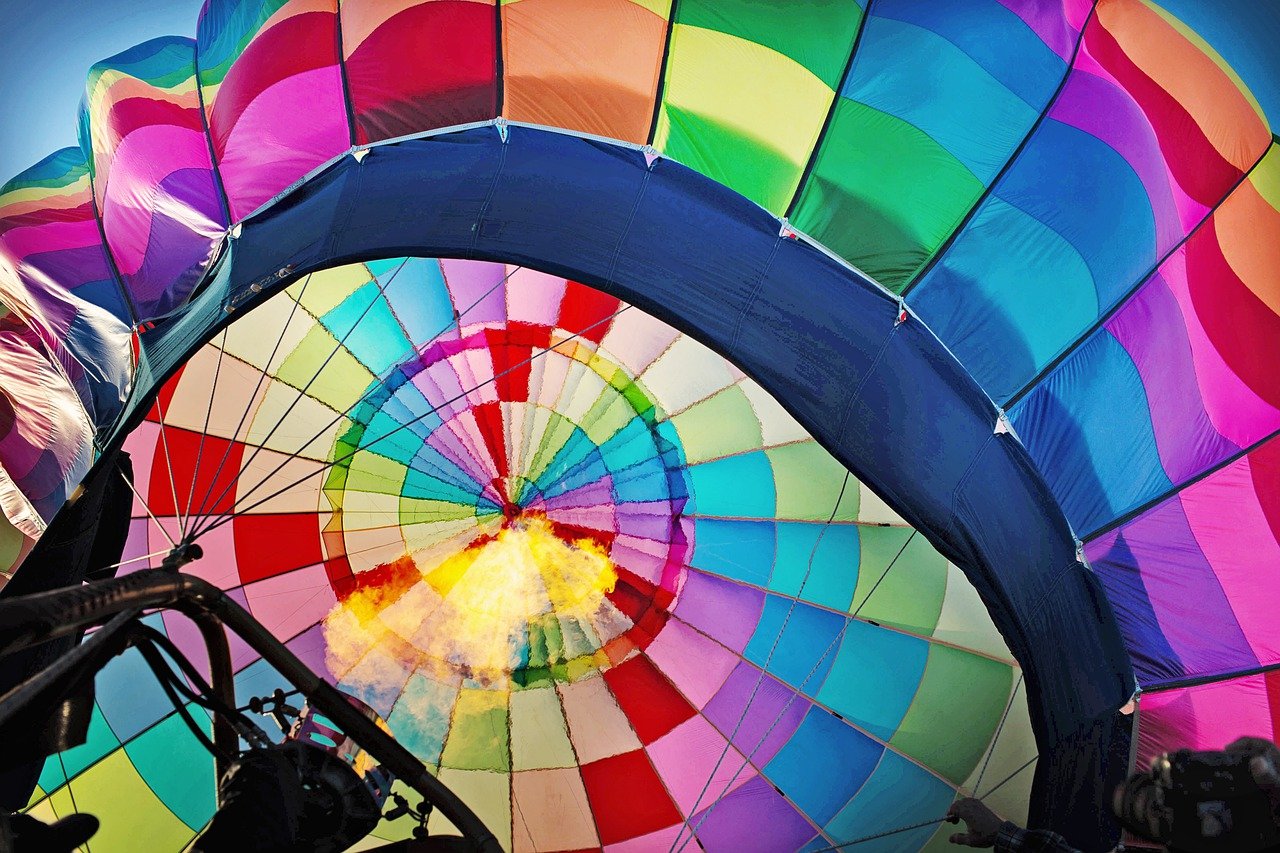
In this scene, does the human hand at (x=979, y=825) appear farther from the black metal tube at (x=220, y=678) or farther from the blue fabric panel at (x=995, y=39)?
the blue fabric panel at (x=995, y=39)

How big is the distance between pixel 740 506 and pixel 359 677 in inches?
64.9

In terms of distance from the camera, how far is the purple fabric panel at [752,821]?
428 centimetres

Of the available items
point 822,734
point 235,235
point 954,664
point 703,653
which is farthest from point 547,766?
point 235,235

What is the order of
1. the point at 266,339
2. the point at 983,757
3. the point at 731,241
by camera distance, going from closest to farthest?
the point at 731,241, the point at 983,757, the point at 266,339

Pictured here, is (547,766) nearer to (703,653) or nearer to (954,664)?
(703,653)

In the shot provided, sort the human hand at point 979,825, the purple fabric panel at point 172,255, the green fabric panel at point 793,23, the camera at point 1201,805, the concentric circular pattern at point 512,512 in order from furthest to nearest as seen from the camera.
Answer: the concentric circular pattern at point 512,512 → the purple fabric panel at point 172,255 → the green fabric panel at point 793,23 → the human hand at point 979,825 → the camera at point 1201,805

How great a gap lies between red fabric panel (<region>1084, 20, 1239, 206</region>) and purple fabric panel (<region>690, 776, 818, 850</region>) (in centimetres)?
264

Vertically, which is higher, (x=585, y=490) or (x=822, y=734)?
(x=585, y=490)

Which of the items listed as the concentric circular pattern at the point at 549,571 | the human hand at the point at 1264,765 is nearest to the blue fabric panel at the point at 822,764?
the concentric circular pattern at the point at 549,571

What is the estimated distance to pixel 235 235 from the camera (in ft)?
10.1

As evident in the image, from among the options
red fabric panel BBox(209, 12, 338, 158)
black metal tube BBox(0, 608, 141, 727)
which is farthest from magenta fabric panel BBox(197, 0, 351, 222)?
black metal tube BBox(0, 608, 141, 727)

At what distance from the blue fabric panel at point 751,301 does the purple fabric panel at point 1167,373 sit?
37 centimetres

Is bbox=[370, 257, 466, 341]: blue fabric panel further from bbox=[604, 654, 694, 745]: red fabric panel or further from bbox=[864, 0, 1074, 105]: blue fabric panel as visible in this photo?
bbox=[864, 0, 1074, 105]: blue fabric panel

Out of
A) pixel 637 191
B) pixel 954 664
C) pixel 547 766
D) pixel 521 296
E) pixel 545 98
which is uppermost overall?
pixel 521 296
